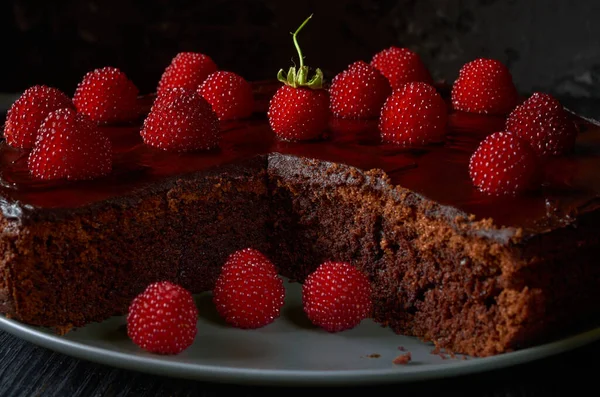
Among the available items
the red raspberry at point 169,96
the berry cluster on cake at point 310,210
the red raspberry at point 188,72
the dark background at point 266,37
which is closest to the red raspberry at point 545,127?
the berry cluster on cake at point 310,210

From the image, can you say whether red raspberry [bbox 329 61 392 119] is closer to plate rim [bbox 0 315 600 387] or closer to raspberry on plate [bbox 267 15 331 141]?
raspberry on plate [bbox 267 15 331 141]

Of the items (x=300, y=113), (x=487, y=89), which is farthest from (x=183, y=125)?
(x=487, y=89)

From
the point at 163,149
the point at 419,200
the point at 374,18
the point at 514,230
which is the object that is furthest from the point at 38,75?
the point at 514,230

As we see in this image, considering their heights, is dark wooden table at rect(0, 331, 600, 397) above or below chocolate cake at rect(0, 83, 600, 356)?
below

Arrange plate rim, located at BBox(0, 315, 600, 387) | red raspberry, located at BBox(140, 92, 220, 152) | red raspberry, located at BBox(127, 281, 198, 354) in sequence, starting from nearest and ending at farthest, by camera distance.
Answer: plate rim, located at BBox(0, 315, 600, 387) < red raspberry, located at BBox(127, 281, 198, 354) < red raspberry, located at BBox(140, 92, 220, 152)

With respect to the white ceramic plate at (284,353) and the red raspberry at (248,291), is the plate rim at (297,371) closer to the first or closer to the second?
the white ceramic plate at (284,353)

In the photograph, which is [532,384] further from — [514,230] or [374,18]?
[374,18]

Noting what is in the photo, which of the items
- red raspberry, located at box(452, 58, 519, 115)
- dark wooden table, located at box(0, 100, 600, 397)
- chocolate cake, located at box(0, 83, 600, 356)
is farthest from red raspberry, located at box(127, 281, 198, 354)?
red raspberry, located at box(452, 58, 519, 115)

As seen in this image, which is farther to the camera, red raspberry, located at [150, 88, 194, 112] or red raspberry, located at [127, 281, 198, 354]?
red raspberry, located at [150, 88, 194, 112]
